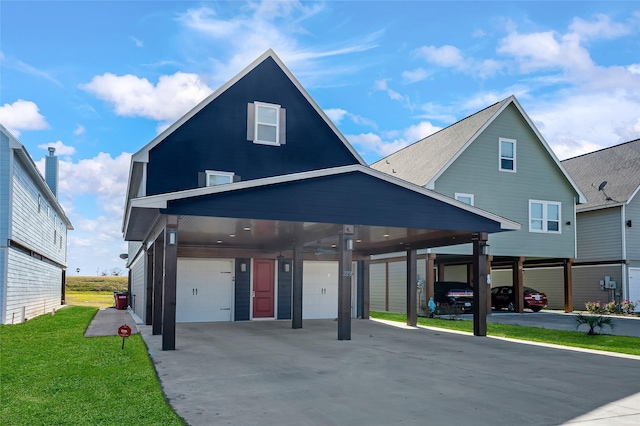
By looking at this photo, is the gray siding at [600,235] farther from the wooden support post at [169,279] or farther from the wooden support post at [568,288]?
the wooden support post at [169,279]

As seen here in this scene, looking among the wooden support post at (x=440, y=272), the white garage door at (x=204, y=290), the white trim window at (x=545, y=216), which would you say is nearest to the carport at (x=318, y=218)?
the white garage door at (x=204, y=290)

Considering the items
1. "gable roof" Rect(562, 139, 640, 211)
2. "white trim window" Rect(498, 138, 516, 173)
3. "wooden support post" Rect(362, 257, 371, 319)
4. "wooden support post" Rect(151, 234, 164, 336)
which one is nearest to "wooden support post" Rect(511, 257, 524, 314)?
"white trim window" Rect(498, 138, 516, 173)

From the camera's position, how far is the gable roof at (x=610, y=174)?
28641mm

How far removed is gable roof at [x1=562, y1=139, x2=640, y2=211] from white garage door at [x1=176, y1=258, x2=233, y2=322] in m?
19.3

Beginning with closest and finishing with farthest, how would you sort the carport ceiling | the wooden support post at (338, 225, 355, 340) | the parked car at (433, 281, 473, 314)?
the wooden support post at (338, 225, 355, 340), the carport ceiling, the parked car at (433, 281, 473, 314)

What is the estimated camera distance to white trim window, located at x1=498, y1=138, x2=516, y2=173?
2645 centimetres

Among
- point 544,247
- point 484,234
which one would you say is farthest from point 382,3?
point 544,247

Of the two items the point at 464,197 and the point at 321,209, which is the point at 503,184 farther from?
the point at 321,209

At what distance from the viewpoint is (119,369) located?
396 inches

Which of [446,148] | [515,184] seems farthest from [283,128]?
[515,184]

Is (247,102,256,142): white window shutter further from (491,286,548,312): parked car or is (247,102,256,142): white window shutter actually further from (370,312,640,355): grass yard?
(491,286,548,312): parked car

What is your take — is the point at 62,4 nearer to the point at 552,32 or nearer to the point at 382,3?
the point at 382,3

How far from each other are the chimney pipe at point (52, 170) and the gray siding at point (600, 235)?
103ft

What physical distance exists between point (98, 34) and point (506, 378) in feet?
46.2
